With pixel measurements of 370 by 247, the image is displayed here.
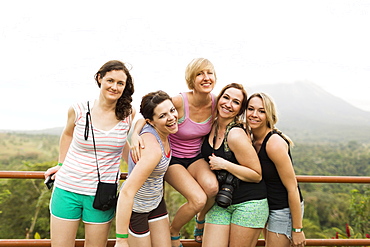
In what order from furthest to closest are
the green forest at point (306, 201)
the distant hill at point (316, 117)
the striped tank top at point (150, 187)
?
1. the distant hill at point (316, 117)
2. the green forest at point (306, 201)
3. the striped tank top at point (150, 187)

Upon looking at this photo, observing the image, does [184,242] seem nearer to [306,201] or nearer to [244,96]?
[244,96]

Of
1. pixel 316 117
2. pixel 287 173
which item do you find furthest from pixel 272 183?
pixel 316 117

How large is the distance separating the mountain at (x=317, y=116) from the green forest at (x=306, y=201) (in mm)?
38067

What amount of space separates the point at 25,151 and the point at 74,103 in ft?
165

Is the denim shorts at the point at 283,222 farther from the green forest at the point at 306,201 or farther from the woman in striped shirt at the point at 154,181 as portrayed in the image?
the green forest at the point at 306,201

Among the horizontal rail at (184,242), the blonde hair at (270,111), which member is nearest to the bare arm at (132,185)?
the horizontal rail at (184,242)

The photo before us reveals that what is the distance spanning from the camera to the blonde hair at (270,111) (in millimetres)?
2834

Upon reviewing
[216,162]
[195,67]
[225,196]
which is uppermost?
[195,67]

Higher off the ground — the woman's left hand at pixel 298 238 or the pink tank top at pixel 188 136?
the pink tank top at pixel 188 136

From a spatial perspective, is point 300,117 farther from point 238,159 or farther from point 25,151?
point 238,159

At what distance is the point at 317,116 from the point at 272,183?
117565mm

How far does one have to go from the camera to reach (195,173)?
9.64 feet

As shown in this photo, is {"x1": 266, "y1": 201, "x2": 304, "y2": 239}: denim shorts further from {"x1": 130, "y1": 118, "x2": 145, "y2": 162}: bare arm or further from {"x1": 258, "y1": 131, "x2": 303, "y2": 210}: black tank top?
{"x1": 130, "y1": 118, "x2": 145, "y2": 162}: bare arm

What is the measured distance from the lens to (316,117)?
112 m
